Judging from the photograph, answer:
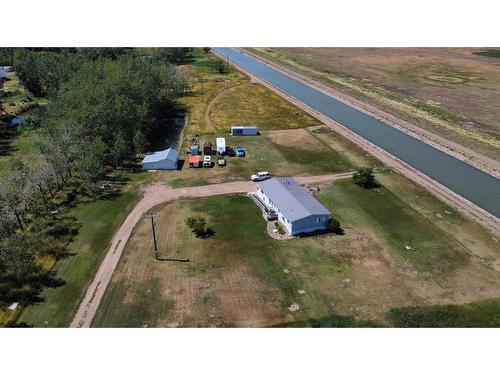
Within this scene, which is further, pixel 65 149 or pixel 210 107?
pixel 210 107

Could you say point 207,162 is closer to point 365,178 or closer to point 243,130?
point 243,130

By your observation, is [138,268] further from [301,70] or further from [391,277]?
[301,70]

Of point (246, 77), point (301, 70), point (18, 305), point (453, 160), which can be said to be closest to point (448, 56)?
point (301, 70)

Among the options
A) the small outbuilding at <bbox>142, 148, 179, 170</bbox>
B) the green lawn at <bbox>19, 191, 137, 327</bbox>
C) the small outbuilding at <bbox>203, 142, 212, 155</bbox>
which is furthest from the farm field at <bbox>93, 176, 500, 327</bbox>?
the small outbuilding at <bbox>203, 142, 212, 155</bbox>

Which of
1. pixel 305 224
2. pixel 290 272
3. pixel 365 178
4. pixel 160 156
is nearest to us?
pixel 290 272

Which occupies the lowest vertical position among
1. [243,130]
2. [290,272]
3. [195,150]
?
[290,272]

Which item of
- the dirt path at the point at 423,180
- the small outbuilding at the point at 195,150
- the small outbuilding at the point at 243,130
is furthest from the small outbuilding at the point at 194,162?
the dirt path at the point at 423,180

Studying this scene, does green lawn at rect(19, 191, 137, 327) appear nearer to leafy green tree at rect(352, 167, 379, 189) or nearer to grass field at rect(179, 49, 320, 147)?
grass field at rect(179, 49, 320, 147)

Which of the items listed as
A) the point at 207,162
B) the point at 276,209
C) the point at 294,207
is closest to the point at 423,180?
the point at 294,207
